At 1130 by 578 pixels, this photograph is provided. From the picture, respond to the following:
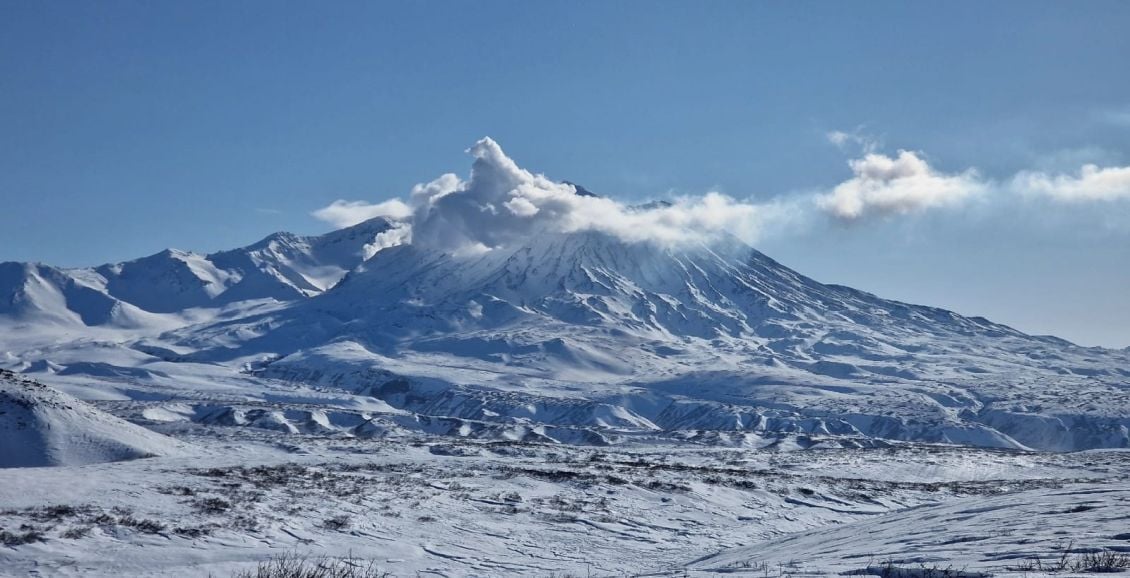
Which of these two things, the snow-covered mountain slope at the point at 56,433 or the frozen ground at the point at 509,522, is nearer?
the frozen ground at the point at 509,522

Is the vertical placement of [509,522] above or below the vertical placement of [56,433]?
below

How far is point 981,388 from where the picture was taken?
587 ft

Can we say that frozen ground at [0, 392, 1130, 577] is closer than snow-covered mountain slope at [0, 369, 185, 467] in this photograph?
Yes

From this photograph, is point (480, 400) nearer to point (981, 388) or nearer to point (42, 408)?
point (981, 388)

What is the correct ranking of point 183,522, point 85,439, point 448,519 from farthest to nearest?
point 85,439
point 448,519
point 183,522

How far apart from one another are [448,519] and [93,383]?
497ft

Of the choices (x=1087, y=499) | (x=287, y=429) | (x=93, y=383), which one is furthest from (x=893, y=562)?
(x=93, y=383)

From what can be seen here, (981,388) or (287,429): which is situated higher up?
(981,388)

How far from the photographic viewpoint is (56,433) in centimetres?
4091

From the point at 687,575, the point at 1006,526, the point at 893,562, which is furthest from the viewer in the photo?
the point at 1006,526

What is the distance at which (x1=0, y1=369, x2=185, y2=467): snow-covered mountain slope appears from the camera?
39.1 metres

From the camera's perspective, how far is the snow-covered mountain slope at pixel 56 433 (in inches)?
1538

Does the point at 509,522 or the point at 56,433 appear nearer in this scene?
the point at 509,522

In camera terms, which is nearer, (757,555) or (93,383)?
(757,555)
